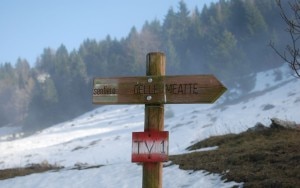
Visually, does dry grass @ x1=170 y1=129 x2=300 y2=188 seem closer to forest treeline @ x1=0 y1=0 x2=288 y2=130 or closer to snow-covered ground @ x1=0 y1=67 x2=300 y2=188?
snow-covered ground @ x1=0 y1=67 x2=300 y2=188

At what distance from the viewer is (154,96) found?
14.0 ft

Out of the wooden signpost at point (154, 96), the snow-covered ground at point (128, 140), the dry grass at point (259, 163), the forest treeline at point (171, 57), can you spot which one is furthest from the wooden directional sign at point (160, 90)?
the forest treeline at point (171, 57)

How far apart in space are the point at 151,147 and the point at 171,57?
75.3 metres

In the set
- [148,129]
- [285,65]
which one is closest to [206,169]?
[148,129]

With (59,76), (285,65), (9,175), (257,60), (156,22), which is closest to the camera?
(9,175)

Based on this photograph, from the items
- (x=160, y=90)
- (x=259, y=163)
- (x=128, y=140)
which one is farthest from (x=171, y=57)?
(x=160, y=90)

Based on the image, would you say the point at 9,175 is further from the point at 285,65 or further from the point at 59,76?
the point at 59,76

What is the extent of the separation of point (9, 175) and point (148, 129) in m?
10.9

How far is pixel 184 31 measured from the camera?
8731cm

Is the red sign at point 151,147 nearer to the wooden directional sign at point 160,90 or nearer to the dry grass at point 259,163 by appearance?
the wooden directional sign at point 160,90

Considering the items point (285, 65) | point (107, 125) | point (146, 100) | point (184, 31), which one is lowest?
point (107, 125)

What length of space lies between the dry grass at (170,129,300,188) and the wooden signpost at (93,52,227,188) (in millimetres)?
3158

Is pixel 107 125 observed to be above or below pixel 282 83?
below

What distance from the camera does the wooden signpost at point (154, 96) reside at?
13.7ft
